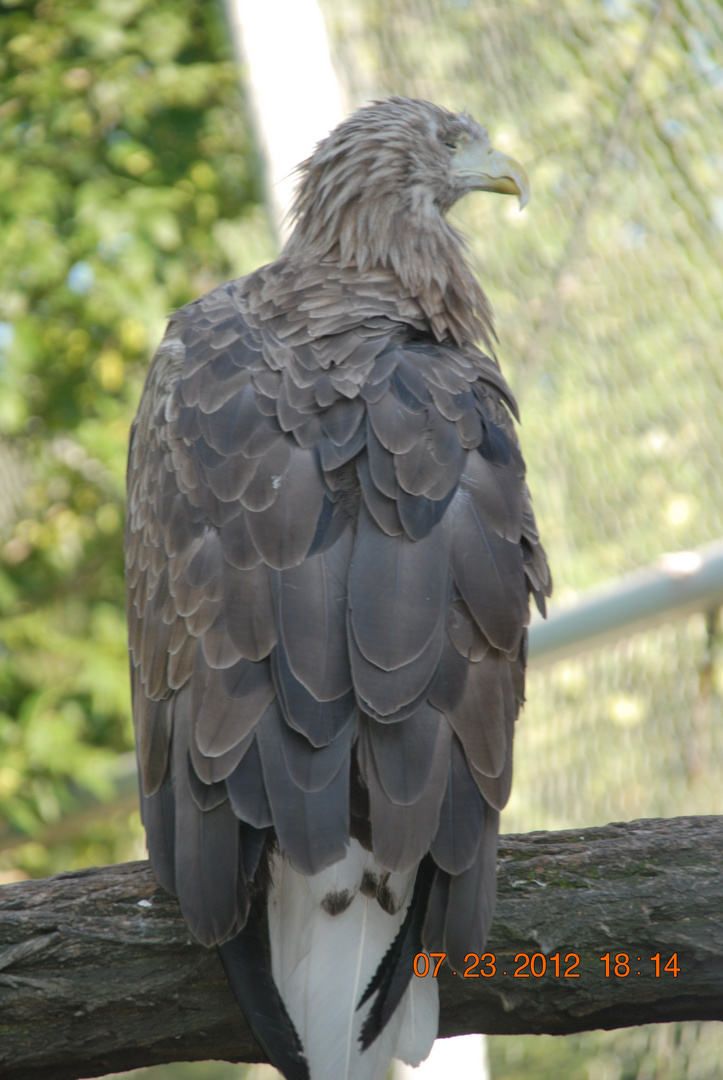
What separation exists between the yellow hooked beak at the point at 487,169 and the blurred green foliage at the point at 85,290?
6.65 feet

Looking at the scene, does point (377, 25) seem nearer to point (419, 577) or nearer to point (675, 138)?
point (675, 138)

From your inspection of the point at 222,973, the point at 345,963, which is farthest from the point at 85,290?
the point at 345,963

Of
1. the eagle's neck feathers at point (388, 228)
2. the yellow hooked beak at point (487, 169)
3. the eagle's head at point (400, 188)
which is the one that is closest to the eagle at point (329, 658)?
the eagle's neck feathers at point (388, 228)

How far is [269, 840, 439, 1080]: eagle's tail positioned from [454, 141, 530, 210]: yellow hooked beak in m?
2.52

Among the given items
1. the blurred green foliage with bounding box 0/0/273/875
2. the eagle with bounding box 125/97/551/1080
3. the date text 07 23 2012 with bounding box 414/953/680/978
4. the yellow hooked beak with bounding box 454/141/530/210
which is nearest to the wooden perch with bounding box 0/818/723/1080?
the date text 07 23 2012 with bounding box 414/953/680/978

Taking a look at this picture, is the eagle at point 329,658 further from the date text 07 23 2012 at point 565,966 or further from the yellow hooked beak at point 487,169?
the yellow hooked beak at point 487,169

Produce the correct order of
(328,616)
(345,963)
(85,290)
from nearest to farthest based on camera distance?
(345,963), (328,616), (85,290)

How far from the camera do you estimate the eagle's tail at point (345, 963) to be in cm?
217

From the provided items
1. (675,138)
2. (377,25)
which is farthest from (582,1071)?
(377,25)

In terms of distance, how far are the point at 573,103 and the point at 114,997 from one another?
165 inches

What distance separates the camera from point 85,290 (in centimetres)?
568

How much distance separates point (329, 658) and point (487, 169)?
2.29m

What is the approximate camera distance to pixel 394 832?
2.17 m
